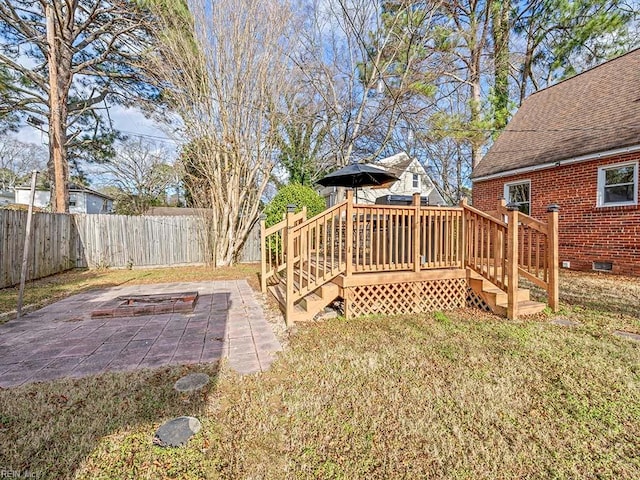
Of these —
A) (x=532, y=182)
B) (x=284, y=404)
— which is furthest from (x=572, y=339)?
(x=532, y=182)

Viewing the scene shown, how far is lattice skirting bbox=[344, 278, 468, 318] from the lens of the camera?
438cm

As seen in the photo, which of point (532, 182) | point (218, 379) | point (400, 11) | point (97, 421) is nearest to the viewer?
point (97, 421)

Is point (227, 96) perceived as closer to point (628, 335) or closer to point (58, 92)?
point (58, 92)

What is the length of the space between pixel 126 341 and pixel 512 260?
5.06m

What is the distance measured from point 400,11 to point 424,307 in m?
10.5

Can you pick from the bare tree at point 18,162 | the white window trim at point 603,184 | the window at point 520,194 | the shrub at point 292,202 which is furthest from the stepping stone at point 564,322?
the bare tree at point 18,162

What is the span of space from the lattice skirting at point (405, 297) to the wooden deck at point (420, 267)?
1cm

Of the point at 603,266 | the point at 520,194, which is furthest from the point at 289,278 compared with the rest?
the point at 520,194

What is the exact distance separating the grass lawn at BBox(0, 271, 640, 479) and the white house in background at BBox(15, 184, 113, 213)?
26046 mm

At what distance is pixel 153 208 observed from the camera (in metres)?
20.2

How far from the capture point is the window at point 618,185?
270 inches

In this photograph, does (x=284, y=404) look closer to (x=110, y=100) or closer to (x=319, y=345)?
(x=319, y=345)

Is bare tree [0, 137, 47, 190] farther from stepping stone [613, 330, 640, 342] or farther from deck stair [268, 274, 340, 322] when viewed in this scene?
stepping stone [613, 330, 640, 342]

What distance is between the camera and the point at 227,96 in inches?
345
